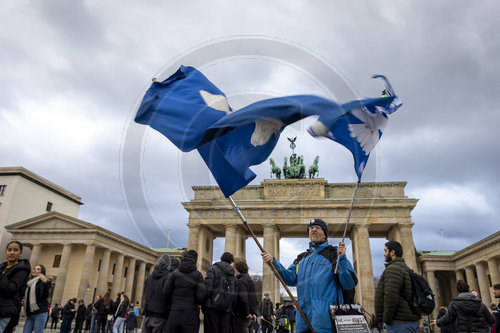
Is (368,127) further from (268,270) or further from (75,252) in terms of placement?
(75,252)

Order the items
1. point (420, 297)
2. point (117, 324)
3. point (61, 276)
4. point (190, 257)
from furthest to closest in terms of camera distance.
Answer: point (61, 276)
point (117, 324)
point (190, 257)
point (420, 297)

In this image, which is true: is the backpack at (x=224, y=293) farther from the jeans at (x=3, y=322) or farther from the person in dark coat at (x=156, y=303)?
the jeans at (x=3, y=322)

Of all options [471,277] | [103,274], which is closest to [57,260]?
[103,274]

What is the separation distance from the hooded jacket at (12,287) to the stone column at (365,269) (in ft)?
110

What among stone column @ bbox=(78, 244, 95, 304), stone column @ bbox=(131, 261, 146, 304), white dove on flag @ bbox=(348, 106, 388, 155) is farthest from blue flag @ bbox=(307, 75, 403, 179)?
stone column @ bbox=(131, 261, 146, 304)

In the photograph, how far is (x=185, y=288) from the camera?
5.92 metres

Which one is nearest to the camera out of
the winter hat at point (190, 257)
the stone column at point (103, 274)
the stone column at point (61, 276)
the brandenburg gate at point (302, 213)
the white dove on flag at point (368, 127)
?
the white dove on flag at point (368, 127)

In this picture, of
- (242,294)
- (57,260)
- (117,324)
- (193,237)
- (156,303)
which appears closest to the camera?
(156,303)

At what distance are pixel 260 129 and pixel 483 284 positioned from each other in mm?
40107

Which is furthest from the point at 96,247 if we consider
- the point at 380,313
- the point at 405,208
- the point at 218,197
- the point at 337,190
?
the point at 380,313

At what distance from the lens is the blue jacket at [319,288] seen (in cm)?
384

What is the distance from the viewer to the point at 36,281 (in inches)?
266

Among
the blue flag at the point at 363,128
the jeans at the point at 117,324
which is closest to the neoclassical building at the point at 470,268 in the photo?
the jeans at the point at 117,324

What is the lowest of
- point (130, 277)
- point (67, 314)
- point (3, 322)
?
point (67, 314)
